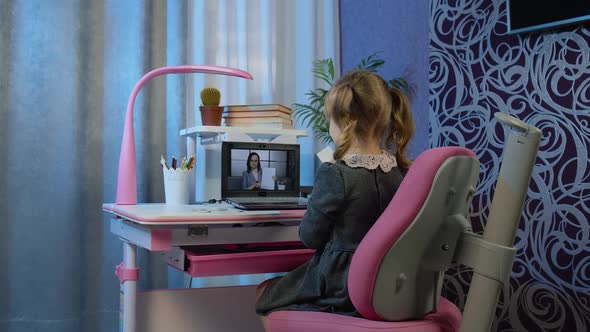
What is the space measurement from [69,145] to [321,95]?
3.60 ft

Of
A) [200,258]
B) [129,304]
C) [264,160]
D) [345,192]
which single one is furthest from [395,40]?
[129,304]

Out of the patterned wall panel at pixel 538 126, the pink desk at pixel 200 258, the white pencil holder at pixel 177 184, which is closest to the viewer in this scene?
the pink desk at pixel 200 258

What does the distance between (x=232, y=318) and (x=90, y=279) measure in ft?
1.97

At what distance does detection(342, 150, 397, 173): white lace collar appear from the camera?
138 centimetres

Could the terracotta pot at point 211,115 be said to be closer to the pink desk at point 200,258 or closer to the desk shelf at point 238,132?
the desk shelf at point 238,132

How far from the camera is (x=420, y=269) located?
121cm

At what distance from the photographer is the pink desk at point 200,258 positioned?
4.87ft

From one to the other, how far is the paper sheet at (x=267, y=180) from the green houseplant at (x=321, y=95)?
47 centimetres

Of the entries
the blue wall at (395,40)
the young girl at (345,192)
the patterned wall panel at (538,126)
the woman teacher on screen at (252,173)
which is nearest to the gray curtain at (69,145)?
the woman teacher on screen at (252,173)

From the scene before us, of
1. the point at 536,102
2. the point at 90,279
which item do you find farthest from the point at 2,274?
the point at 536,102

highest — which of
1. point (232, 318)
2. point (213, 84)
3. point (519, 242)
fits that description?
point (213, 84)

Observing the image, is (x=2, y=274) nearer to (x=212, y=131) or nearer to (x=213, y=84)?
(x=212, y=131)

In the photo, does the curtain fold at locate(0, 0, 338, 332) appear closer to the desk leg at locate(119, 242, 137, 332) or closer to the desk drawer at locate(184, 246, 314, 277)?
the desk leg at locate(119, 242, 137, 332)

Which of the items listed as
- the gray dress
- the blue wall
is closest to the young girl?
the gray dress
